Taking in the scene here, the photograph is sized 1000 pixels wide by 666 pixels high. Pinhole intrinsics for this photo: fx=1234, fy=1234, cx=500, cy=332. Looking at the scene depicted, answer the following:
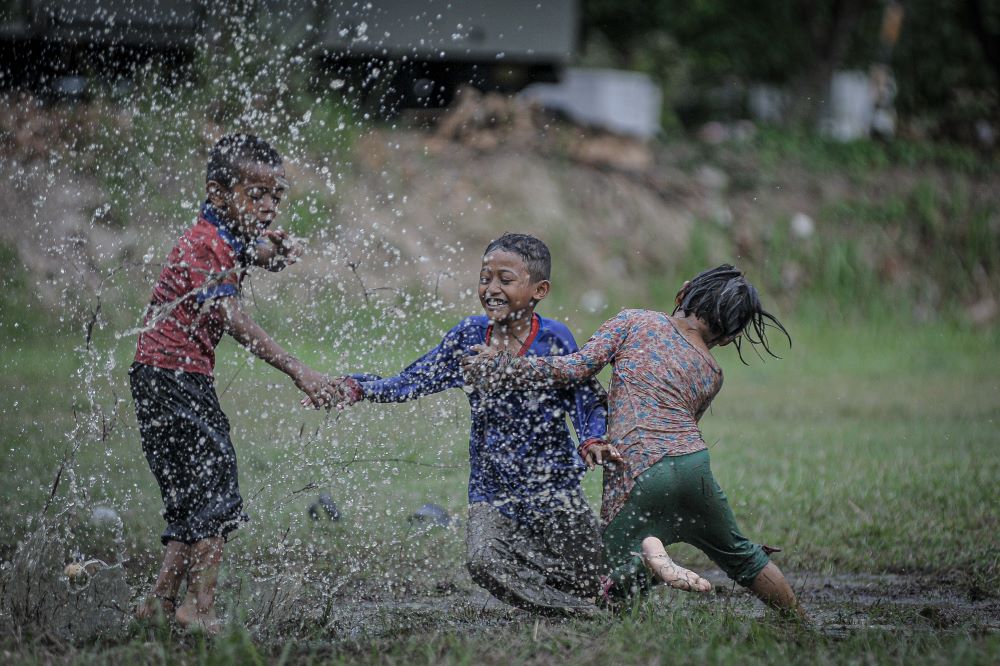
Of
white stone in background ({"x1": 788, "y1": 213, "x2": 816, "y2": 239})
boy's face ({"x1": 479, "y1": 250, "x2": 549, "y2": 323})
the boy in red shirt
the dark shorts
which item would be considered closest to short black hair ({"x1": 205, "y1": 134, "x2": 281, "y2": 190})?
the boy in red shirt

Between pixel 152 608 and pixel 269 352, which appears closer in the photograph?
pixel 152 608

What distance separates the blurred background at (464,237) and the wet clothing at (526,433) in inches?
16.7

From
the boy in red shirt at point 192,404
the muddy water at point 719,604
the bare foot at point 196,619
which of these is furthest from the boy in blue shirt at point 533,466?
the bare foot at point 196,619

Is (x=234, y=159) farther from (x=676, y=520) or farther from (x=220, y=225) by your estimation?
(x=676, y=520)

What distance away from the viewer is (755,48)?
62.0ft

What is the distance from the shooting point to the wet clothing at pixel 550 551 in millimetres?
3990

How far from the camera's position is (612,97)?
1862cm

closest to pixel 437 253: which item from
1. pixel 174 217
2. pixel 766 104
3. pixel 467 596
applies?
pixel 174 217

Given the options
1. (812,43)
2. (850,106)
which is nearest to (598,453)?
(812,43)

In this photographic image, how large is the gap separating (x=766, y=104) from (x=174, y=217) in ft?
47.9

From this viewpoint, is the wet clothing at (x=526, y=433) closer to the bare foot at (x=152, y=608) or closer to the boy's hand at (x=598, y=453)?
the boy's hand at (x=598, y=453)

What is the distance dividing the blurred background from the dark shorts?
295 millimetres

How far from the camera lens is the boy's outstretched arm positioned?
3967 mm

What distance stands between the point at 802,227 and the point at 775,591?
10248mm
